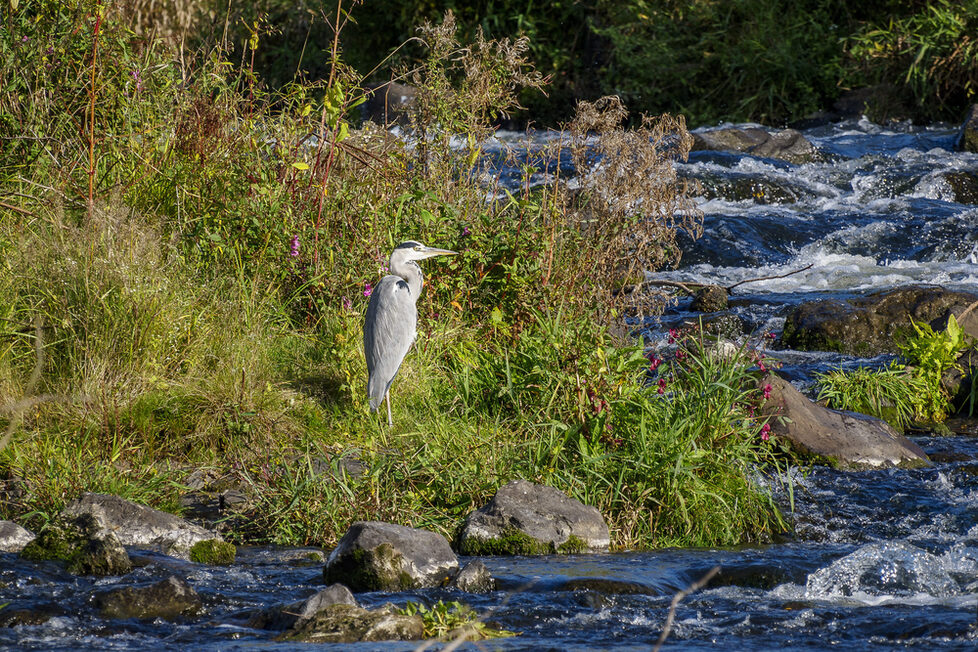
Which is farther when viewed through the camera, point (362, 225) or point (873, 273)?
point (873, 273)

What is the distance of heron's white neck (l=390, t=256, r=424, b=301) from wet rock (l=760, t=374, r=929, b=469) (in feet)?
5.91

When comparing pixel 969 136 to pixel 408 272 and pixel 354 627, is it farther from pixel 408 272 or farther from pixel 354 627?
pixel 354 627

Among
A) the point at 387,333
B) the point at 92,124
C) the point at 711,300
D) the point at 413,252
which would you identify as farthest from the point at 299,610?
the point at 711,300

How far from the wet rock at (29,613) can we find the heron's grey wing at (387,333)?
186 centimetres

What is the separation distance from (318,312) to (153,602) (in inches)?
100

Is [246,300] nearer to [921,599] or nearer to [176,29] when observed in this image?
[921,599]

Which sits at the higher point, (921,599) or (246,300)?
(246,300)

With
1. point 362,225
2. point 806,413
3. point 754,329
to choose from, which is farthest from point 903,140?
point 362,225

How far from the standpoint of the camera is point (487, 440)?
4.71 metres

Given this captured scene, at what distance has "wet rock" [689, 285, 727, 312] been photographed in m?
8.43

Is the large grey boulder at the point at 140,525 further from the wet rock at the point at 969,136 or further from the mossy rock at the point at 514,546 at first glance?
the wet rock at the point at 969,136

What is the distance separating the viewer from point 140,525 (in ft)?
13.4

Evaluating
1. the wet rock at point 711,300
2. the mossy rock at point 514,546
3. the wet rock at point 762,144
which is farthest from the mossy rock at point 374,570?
the wet rock at point 762,144

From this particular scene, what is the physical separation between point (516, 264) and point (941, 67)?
458 inches
